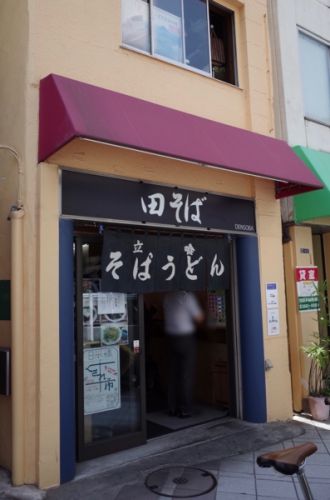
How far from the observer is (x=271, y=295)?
269 inches

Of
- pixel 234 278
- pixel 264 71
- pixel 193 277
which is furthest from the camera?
pixel 264 71

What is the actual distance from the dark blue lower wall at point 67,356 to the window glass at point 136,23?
2957 millimetres

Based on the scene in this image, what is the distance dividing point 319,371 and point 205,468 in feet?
9.91

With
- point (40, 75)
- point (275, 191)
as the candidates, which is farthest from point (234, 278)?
point (40, 75)

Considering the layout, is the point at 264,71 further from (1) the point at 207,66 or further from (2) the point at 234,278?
(2) the point at 234,278

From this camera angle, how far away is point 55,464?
4.55 m

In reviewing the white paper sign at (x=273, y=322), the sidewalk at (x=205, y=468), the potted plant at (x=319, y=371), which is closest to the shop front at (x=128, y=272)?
the sidewalk at (x=205, y=468)

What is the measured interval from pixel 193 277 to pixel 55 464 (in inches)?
112

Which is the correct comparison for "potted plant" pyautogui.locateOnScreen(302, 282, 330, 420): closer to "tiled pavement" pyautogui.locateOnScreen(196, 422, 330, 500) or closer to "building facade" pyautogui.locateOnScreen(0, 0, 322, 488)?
"building facade" pyautogui.locateOnScreen(0, 0, 322, 488)

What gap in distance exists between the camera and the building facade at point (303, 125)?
7.14m

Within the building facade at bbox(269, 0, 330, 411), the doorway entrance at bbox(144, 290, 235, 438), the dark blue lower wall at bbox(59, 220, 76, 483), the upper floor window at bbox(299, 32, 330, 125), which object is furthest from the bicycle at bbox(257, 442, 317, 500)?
the upper floor window at bbox(299, 32, 330, 125)

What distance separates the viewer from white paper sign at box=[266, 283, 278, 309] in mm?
6801

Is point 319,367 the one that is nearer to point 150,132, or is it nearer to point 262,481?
point 262,481

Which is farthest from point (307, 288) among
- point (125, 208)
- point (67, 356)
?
point (67, 356)
